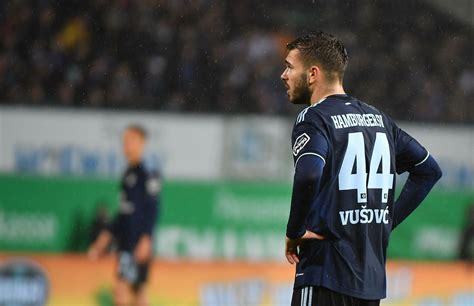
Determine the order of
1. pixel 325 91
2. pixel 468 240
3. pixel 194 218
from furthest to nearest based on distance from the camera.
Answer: pixel 468 240, pixel 194 218, pixel 325 91

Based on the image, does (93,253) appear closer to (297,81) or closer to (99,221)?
(99,221)

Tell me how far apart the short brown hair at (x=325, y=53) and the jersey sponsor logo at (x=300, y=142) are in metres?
0.34

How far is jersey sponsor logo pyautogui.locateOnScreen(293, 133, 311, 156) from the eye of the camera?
144 inches

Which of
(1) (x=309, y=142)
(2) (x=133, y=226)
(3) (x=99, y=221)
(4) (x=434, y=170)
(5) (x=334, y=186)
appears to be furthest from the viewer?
(2) (x=133, y=226)

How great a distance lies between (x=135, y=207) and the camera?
306 inches

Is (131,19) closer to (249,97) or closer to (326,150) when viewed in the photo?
(249,97)

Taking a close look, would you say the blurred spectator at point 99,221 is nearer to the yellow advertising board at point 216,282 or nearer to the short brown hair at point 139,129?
the yellow advertising board at point 216,282

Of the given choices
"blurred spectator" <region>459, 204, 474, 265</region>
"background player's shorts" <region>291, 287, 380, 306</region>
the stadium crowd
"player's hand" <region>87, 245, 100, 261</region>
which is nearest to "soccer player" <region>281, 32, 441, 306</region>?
"background player's shorts" <region>291, 287, 380, 306</region>

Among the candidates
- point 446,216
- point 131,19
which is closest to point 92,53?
point 131,19

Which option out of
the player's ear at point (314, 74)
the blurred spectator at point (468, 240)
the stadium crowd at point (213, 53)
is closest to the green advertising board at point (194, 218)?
the blurred spectator at point (468, 240)

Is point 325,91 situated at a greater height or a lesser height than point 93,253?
greater

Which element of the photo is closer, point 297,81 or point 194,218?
point 297,81

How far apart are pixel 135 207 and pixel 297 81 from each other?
4.00 metres

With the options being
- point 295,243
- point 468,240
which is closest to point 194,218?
point 468,240
